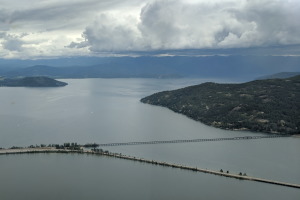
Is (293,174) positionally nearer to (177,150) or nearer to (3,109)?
(177,150)

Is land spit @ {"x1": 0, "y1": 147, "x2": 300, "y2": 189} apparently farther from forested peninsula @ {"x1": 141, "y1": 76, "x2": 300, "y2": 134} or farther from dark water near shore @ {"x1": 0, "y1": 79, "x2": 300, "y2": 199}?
forested peninsula @ {"x1": 141, "y1": 76, "x2": 300, "y2": 134}

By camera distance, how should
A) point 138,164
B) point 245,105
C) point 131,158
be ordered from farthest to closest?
point 245,105, point 131,158, point 138,164

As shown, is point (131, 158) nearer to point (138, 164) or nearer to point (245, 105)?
point (138, 164)

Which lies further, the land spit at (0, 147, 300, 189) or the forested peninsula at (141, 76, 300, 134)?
the forested peninsula at (141, 76, 300, 134)

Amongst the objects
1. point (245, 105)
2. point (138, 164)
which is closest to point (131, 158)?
point (138, 164)

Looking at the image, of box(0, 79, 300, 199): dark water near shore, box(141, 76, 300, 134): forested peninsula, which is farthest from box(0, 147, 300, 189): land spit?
box(141, 76, 300, 134): forested peninsula

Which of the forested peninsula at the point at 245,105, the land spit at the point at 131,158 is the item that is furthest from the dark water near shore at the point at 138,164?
the forested peninsula at the point at 245,105
